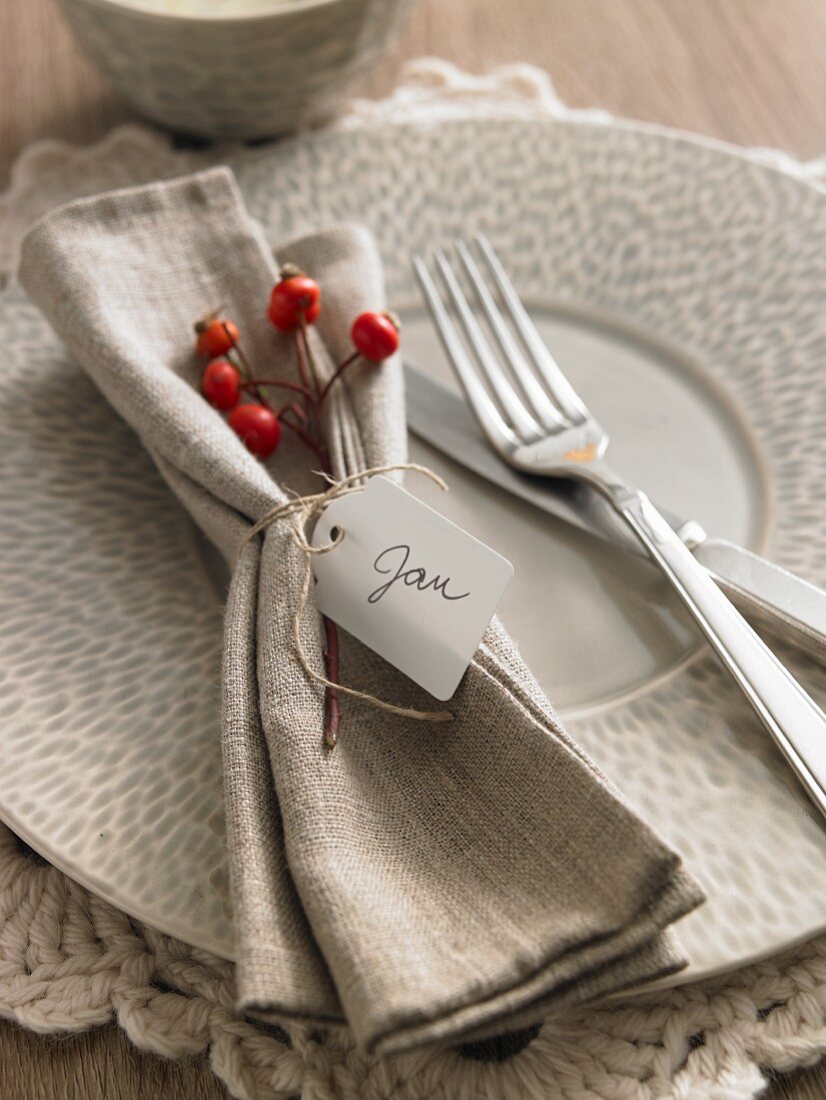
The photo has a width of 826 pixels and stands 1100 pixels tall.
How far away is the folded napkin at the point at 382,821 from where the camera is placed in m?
0.42

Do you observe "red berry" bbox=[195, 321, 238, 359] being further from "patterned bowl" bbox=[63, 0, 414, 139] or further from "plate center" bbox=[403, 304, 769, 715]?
"patterned bowl" bbox=[63, 0, 414, 139]

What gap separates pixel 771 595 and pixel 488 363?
1.01 feet

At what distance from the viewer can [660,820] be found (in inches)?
21.1

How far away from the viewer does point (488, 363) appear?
798mm

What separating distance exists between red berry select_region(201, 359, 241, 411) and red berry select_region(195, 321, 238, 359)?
1 cm

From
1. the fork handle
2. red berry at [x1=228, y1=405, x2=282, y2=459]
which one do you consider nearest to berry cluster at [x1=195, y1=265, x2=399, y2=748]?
red berry at [x1=228, y1=405, x2=282, y2=459]

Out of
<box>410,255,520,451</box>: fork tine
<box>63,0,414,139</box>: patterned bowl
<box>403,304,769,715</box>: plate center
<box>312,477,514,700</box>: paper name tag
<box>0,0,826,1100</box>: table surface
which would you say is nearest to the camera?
<box>312,477,514,700</box>: paper name tag

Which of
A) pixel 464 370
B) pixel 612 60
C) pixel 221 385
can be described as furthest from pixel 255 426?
pixel 612 60

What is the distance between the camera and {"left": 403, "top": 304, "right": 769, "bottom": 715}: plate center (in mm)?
629

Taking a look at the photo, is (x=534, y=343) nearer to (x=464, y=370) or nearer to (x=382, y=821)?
(x=464, y=370)

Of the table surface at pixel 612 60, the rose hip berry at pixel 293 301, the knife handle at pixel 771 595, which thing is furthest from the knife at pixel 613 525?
the table surface at pixel 612 60

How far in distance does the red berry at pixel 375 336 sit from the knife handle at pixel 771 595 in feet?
0.85

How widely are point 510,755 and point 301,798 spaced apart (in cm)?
11

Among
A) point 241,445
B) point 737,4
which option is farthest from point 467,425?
point 737,4
